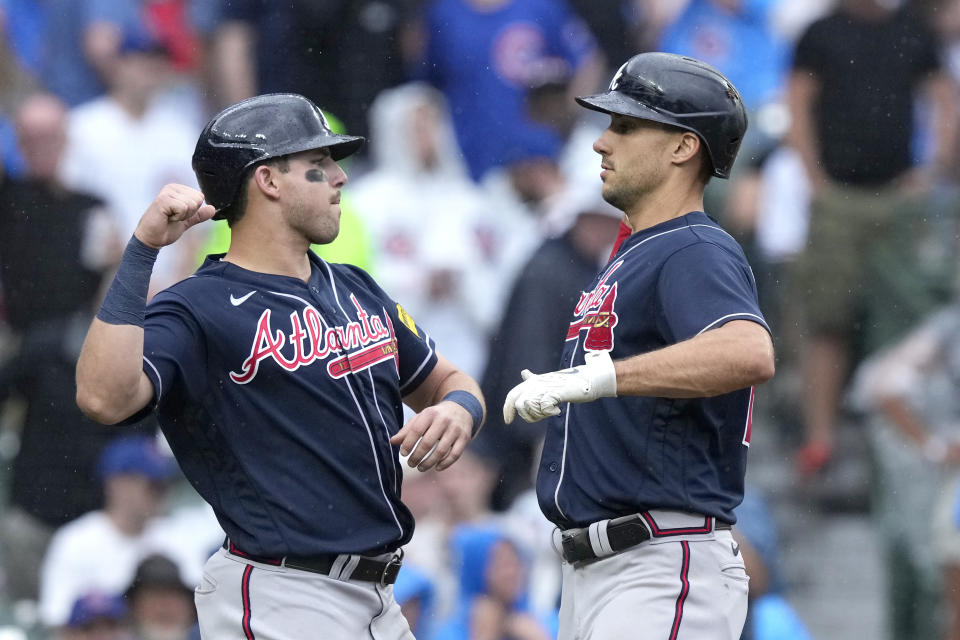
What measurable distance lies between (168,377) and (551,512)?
952mm

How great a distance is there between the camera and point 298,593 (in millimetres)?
3285

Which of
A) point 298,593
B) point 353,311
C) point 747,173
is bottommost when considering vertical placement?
point 747,173

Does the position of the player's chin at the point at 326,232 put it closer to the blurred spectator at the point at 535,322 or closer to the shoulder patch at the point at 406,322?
the shoulder patch at the point at 406,322

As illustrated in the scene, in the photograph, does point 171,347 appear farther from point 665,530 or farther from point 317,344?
point 665,530

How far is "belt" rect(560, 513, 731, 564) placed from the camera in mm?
3322

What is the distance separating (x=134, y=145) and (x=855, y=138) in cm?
352

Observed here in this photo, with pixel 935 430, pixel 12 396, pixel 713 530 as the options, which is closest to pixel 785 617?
pixel 935 430

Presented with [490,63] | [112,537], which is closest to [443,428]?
[112,537]

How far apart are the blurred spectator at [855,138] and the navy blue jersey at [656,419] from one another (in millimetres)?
3796

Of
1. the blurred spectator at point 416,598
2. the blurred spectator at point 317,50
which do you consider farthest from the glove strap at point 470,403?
the blurred spectator at point 317,50

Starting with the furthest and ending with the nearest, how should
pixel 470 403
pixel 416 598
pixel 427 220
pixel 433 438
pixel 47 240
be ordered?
pixel 427 220, pixel 47 240, pixel 416 598, pixel 470 403, pixel 433 438

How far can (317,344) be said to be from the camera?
3.38m

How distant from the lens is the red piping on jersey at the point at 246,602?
3268mm

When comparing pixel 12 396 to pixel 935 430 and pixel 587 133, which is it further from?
pixel 935 430
